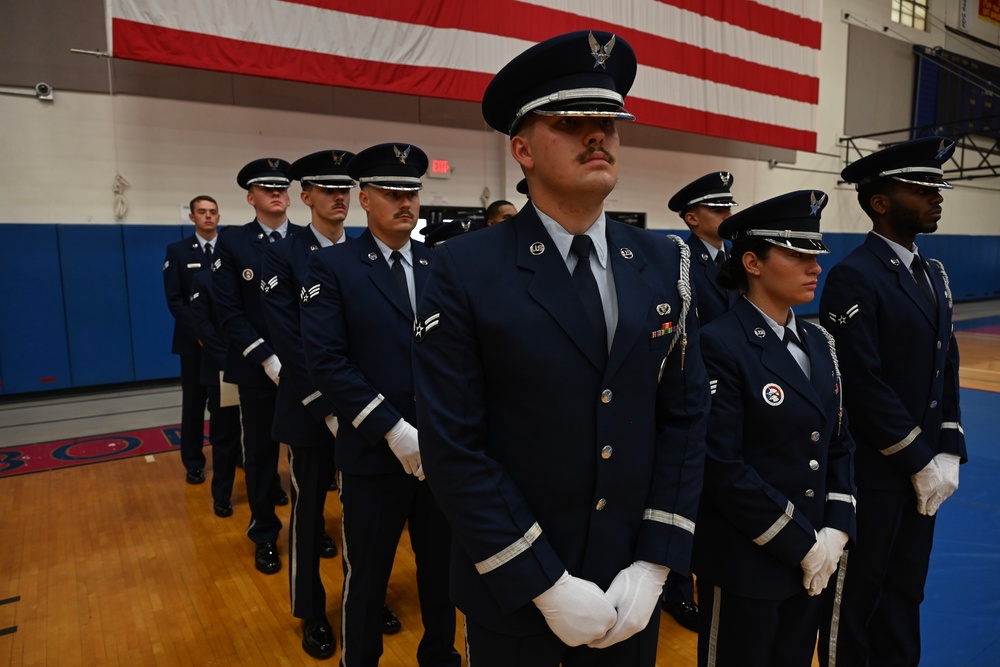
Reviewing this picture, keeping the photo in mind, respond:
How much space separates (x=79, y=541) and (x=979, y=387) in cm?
846

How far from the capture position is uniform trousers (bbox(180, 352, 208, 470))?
4.33 meters

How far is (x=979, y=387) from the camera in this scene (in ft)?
22.9

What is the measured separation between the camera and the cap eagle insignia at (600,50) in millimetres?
1211

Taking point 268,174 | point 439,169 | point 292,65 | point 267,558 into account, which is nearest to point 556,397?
point 267,558

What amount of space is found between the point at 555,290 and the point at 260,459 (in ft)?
8.54

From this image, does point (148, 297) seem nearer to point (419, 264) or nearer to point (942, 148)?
point (419, 264)

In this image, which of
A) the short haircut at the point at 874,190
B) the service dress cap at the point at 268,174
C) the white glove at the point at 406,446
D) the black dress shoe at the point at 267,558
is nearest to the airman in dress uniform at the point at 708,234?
the short haircut at the point at 874,190

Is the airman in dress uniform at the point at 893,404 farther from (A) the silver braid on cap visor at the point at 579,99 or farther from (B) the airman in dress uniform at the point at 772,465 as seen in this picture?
(A) the silver braid on cap visor at the point at 579,99

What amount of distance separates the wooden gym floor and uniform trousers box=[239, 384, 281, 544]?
20cm

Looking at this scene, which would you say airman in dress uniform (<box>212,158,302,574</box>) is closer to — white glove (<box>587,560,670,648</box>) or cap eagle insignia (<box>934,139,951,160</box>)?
white glove (<box>587,560,670,648</box>)

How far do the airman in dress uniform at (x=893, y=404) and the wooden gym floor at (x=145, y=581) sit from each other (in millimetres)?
695

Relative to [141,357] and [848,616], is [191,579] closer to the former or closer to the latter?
[848,616]

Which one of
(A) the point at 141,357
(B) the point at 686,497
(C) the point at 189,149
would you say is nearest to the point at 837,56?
(C) the point at 189,149

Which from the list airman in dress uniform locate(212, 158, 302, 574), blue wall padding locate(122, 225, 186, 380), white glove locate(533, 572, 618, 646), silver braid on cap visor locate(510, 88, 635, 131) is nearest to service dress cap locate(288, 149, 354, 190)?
airman in dress uniform locate(212, 158, 302, 574)
